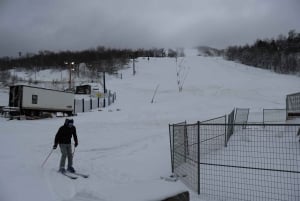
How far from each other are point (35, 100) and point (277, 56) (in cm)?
9708

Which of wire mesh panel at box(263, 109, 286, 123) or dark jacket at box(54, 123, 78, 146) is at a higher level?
dark jacket at box(54, 123, 78, 146)

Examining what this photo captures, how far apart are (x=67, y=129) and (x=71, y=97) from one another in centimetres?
2588

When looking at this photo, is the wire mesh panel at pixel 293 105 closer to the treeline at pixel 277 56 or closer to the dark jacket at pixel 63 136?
the dark jacket at pixel 63 136

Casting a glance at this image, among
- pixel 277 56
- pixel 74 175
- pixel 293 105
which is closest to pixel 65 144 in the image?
pixel 74 175

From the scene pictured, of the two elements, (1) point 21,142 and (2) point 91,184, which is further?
(1) point 21,142

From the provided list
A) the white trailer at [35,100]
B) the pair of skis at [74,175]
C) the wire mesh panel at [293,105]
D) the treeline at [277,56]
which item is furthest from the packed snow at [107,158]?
the treeline at [277,56]

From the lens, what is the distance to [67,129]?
966cm

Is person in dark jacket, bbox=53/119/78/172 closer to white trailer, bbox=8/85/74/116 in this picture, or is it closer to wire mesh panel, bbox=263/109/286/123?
wire mesh panel, bbox=263/109/286/123

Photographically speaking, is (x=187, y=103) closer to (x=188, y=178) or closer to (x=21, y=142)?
(x=21, y=142)

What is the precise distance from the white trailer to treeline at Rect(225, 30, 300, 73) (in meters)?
81.7

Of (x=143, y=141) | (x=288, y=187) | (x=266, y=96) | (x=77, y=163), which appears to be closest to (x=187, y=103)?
(x=266, y=96)

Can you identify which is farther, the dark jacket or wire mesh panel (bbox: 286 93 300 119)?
wire mesh panel (bbox: 286 93 300 119)

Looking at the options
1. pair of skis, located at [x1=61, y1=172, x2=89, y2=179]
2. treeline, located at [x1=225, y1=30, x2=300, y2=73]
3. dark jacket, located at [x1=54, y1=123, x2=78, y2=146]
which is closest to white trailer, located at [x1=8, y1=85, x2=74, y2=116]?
dark jacket, located at [x1=54, y1=123, x2=78, y2=146]

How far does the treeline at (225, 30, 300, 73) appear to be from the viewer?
98062 millimetres
